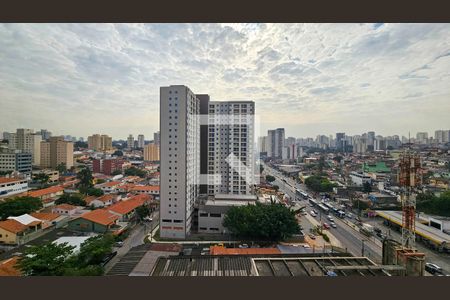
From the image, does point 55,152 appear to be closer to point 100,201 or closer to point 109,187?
point 109,187

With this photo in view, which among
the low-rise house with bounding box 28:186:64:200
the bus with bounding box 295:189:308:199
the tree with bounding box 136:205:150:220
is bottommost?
the bus with bounding box 295:189:308:199

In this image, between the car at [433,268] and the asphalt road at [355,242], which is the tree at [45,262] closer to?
the asphalt road at [355,242]

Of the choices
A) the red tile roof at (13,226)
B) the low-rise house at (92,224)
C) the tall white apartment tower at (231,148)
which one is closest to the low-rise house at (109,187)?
the low-rise house at (92,224)

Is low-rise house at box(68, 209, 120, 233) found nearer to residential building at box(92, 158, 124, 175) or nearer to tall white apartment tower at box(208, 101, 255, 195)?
tall white apartment tower at box(208, 101, 255, 195)

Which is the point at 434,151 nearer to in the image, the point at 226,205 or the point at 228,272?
the point at 226,205

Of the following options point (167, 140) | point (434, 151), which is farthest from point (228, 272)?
point (434, 151)

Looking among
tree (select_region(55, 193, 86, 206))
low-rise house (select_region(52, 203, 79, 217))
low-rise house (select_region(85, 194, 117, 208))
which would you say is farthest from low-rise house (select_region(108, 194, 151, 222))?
tree (select_region(55, 193, 86, 206))
